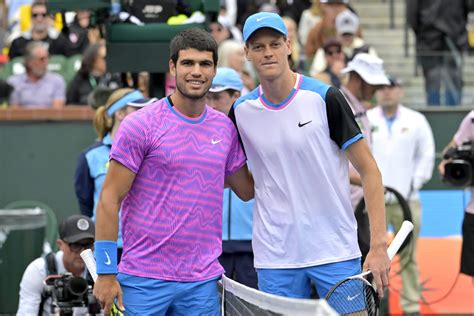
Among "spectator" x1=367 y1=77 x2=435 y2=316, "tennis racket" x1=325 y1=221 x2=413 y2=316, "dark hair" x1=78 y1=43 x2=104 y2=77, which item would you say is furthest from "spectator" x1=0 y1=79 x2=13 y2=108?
"tennis racket" x1=325 y1=221 x2=413 y2=316

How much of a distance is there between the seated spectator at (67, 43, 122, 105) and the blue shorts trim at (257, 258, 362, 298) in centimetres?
767

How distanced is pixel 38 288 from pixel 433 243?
5.80 metres

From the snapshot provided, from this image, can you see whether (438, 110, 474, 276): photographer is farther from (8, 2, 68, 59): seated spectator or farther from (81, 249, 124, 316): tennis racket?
(8, 2, 68, 59): seated spectator

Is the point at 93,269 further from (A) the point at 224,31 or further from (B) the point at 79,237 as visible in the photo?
(A) the point at 224,31

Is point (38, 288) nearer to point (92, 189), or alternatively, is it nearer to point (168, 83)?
point (92, 189)

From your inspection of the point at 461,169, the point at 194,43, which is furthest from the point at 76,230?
the point at 461,169

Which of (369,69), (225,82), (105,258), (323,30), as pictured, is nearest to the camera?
(105,258)

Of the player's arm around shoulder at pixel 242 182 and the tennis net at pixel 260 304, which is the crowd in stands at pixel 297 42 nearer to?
the player's arm around shoulder at pixel 242 182

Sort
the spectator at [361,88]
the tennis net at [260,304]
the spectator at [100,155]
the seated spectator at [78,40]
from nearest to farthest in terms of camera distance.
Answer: the tennis net at [260,304], the spectator at [100,155], the spectator at [361,88], the seated spectator at [78,40]

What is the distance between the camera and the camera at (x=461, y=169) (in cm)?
942

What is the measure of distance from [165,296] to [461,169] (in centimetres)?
409

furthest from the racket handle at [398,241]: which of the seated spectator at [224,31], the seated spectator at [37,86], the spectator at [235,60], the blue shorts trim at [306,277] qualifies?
the seated spectator at [37,86]

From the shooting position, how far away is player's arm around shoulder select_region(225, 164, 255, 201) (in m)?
6.29

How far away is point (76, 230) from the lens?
7.73m
